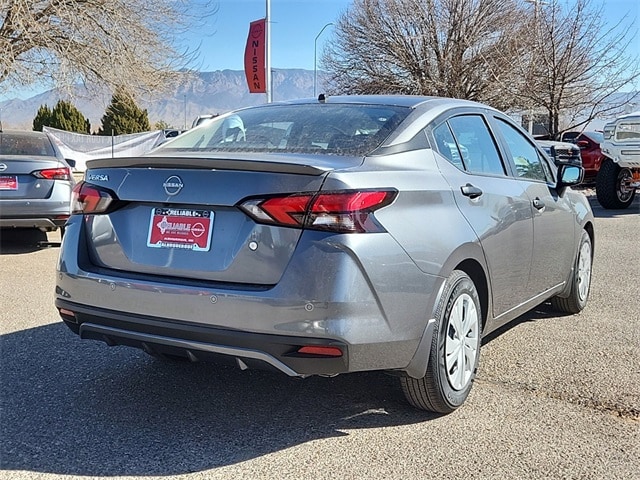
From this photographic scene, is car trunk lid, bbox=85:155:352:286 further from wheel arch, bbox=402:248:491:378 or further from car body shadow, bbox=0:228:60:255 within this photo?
car body shadow, bbox=0:228:60:255

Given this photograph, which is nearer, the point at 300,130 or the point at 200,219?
the point at 200,219

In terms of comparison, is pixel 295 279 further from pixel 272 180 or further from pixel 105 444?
pixel 105 444

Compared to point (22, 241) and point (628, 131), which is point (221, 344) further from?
point (628, 131)

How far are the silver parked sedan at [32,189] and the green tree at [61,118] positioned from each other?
29104mm

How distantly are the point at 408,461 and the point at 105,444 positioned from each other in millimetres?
1356

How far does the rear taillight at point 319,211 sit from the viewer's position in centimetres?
282

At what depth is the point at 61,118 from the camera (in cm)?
3541

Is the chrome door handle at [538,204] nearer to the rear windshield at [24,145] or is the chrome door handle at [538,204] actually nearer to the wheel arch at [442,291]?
the wheel arch at [442,291]

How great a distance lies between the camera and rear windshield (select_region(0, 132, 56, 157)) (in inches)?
316

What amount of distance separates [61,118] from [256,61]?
17276 mm

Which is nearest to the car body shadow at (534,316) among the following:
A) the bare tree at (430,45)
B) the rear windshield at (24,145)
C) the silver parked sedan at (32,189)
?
the silver parked sedan at (32,189)

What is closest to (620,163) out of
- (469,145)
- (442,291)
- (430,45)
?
(469,145)

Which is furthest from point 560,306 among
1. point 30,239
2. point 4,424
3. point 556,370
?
point 30,239

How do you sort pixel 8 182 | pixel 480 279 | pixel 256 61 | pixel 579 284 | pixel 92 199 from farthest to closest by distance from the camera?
pixel 256 61 < pixel 8 182 < pixel 579 284 < pixel 480 279 < pixel 92 199
